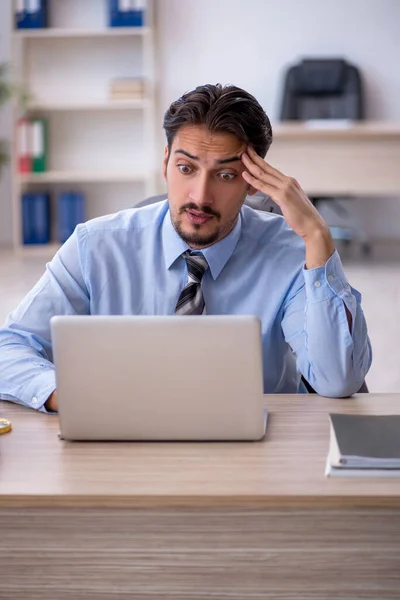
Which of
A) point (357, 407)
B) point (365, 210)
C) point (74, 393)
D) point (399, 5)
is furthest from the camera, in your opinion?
point (365, 210)

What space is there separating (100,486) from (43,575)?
0.14m

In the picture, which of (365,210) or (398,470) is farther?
(365,210)

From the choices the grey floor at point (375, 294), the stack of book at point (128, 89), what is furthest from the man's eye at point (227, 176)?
the stack of book at point (128, 89)

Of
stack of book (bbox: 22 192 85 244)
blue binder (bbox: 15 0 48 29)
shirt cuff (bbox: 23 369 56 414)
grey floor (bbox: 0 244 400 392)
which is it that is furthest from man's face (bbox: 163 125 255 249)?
blue binder (bbox: 15 0 48 29)

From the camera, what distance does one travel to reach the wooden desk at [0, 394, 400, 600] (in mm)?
1165

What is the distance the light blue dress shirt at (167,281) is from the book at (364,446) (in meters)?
0.35

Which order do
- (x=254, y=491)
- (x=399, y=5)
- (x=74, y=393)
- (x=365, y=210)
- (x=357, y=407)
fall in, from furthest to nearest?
(x=365, y=210), (x=399, y=5), (x=357, y=407), (x=74, y=393), (x=254, y=491)

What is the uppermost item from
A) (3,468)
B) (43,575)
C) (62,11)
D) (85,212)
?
(62,11)

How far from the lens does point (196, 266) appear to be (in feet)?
6.02

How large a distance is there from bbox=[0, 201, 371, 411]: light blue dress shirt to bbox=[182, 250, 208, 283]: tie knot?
0.6 inches

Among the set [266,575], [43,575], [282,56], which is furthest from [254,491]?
[282,56]

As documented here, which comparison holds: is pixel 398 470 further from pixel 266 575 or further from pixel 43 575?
pixel 43 575

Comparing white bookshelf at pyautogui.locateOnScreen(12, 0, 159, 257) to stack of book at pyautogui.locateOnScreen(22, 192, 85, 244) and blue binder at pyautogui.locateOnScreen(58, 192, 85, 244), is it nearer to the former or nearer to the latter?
stack of book at pyautogui.locateOnScreen(22, 192, 85, 244)

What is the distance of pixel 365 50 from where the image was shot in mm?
7418
